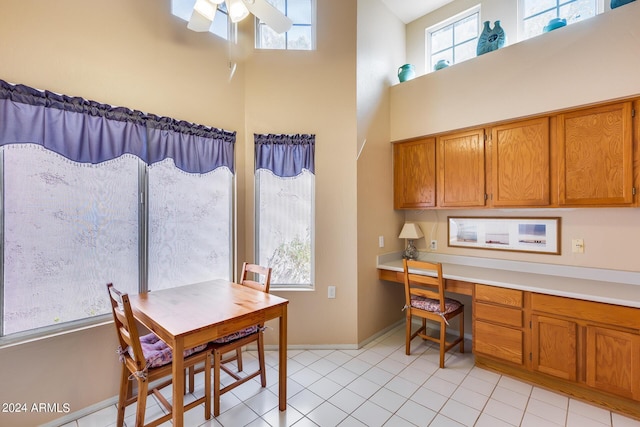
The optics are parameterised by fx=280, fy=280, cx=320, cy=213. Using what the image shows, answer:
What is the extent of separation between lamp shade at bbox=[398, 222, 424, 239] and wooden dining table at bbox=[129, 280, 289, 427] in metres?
1.86

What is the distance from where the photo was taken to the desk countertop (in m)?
2.00

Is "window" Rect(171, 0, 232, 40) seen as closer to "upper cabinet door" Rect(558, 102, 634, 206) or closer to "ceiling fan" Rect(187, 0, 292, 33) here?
"ceiling fan" Rect(187, 0, 292, 33)

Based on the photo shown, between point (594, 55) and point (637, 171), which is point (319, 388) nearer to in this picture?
point (637, 171)

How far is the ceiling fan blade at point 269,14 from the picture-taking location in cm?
180

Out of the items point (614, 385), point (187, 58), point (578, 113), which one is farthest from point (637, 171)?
point (187, 58)

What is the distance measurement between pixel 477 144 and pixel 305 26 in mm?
2158

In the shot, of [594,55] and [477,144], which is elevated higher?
[594,55]

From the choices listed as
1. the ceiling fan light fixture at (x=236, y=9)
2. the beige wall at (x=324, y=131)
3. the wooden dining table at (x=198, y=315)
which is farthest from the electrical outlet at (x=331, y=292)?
the ceiling fan light fixture at (x=236, y=9)

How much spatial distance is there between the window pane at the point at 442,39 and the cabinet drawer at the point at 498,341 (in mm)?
3161

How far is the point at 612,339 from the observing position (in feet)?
6.29

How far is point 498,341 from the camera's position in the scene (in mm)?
2393

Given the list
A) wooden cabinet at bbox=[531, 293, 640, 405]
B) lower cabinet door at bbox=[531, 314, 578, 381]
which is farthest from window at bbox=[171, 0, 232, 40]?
lower cabinet door at bbox=[531, 314, 578, 381]

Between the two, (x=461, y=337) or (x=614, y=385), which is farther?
(x=461, y=337)

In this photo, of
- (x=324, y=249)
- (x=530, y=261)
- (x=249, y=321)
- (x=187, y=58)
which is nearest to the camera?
(x=249, y=321)
